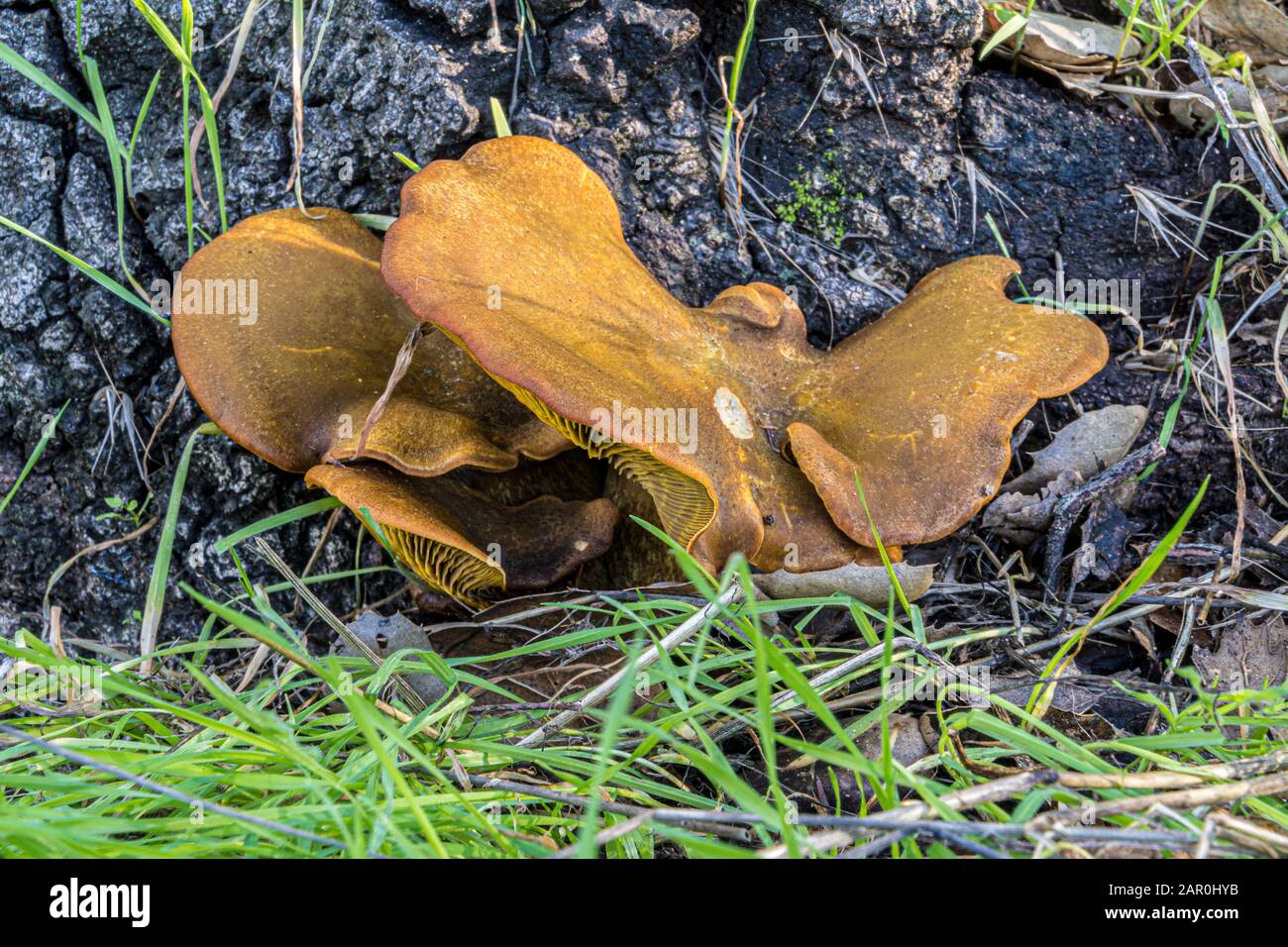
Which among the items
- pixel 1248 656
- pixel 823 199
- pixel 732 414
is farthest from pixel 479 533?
pixel 1248 656

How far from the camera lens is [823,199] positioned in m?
3.25

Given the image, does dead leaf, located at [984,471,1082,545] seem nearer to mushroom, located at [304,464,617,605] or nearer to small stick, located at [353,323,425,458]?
mushroom, located at [304,464,617,605]

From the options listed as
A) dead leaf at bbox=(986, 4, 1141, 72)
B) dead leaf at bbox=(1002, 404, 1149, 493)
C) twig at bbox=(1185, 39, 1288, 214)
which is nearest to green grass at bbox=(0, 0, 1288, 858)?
dead leaf at bbox=(1002, 404, 1149, 493)

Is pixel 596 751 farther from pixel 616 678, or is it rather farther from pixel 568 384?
pixel 568 384

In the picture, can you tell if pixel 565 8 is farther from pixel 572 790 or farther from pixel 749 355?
pixel 572 790

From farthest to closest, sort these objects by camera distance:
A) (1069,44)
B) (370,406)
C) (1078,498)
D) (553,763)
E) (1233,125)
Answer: (1069,44), (1233,125), (1078,498), (370,406), (553,763)

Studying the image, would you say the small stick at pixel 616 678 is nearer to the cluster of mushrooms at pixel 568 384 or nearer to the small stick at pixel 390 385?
the cluster of mushrooms at pixel 568 384

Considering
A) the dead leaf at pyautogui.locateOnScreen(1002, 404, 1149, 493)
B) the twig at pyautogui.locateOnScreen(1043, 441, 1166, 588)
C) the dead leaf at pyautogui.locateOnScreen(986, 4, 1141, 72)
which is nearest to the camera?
the twig at pyautogui.locateOnScreen(1043, 441, 1166, 588)

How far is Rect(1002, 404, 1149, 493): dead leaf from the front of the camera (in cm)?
303

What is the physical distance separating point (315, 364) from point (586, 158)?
42.6 inches

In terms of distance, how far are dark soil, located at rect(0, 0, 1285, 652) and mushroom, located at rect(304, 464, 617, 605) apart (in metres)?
0.57
